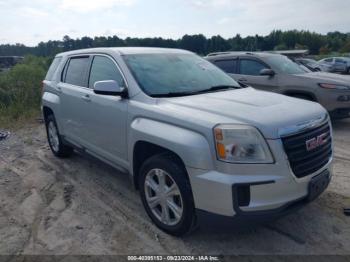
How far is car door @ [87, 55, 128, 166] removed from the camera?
4074 millimetres

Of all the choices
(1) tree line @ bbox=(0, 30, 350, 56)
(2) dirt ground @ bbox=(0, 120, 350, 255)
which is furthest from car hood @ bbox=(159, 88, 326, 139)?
(1) tree line @ bbox=(0, 30, 350, 56)

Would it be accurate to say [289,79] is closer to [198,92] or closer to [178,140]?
[198,92]

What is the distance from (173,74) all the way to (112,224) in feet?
6.00

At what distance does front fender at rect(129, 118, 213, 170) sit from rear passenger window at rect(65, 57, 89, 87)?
1798 mm

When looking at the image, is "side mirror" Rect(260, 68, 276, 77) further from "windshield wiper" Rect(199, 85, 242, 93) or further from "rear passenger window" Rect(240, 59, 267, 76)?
"windshield wiper" Rect(199, 85, 242, 93)

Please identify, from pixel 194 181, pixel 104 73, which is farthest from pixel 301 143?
pixel 104 73

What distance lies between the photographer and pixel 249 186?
2914mm

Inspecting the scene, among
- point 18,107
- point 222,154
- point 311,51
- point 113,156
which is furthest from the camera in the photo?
point 311,51

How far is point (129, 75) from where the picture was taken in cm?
406

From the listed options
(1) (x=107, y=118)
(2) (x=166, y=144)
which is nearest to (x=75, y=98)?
(1) (x=107, y=118)

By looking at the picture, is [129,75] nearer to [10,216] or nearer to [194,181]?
[194,181]

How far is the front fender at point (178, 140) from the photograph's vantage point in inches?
118

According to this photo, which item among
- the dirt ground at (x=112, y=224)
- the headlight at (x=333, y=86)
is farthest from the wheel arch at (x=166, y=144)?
the headlight at (x=333, y=86)

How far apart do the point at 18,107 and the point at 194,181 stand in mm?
9658
